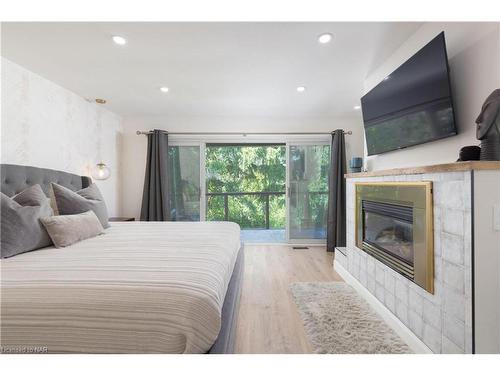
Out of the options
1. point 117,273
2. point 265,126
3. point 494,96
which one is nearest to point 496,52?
point 494,96

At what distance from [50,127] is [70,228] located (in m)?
1.52

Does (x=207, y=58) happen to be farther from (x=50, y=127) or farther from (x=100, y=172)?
(x=100, y=172)

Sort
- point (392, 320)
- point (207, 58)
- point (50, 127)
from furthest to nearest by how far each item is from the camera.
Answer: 1. point (50, 127)
2. point (207, 58)
3. point (392, 320)

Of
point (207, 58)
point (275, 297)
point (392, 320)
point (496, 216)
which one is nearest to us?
point (496, 216)

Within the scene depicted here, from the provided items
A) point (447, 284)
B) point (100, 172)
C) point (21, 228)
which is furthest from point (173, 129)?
point (447, 284)

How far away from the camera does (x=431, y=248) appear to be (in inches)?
56.2

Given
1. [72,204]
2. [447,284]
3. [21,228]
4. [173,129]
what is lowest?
[447,284]

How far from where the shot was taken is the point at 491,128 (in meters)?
1.22

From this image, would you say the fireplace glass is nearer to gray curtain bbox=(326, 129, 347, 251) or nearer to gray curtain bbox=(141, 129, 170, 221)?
gray curtain bbox=(326, 129, 347, 251)

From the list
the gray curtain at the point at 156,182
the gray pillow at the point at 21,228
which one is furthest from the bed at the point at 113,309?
the gray curtain at the point at 156,182

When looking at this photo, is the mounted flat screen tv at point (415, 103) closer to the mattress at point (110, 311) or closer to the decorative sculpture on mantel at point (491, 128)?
the decorative sculpture on mantel at point (491, 128)

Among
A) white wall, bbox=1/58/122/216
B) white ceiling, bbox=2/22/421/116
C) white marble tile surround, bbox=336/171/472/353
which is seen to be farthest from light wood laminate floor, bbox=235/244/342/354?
white wall, bbox=1/58/122/216
